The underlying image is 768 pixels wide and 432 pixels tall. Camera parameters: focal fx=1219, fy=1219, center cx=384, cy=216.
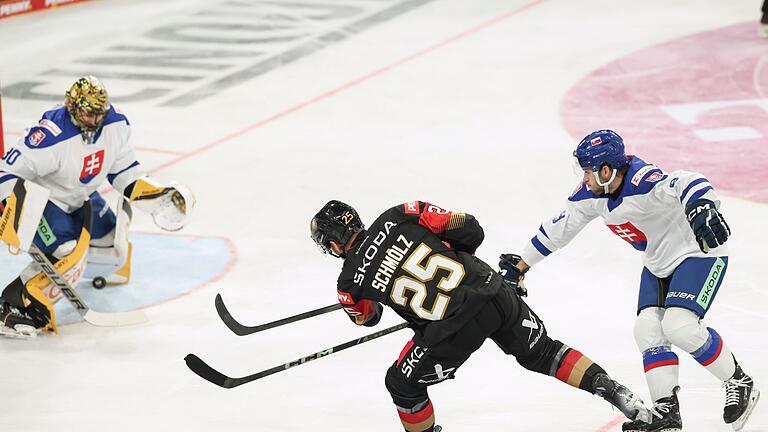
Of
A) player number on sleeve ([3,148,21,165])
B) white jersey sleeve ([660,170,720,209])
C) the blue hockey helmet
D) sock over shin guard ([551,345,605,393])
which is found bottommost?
sock over shin guard ([551,345,605,393])

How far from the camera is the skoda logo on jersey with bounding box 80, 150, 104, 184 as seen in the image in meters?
6.07

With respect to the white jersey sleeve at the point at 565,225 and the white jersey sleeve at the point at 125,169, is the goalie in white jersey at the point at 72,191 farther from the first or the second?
the white jersey sleeve at the point at 565,225

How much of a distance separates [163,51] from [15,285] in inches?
223

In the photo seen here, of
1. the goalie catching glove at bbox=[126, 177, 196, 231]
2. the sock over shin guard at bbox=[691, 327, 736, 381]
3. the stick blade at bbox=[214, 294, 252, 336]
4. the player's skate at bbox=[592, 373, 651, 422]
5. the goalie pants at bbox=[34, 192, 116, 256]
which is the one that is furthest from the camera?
the goalie catching glove at bbox=[126, 177, 196, 231]

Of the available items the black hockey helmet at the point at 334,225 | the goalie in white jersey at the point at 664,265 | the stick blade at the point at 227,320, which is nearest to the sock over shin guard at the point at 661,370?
the goalie in white jersey at the point at 664,265

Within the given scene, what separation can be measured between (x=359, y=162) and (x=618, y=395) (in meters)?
4.29

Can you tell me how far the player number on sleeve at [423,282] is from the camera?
4.30 meters

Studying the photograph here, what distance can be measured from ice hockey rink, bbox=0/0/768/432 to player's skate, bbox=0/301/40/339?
0.04 metres

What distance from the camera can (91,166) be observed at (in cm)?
609

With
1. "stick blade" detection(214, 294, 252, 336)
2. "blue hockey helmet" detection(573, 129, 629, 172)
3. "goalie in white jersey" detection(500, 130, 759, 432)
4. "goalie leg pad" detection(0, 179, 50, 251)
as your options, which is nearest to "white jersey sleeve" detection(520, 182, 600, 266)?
"goalie in white jersey" detection(500, 130, 759, 432)

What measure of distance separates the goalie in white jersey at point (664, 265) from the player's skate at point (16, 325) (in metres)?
2.80

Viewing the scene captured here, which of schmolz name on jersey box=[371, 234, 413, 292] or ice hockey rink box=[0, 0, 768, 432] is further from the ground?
schmolz name on jersey box=[371, 234, 413, 292]

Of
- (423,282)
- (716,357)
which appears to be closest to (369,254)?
(423,282)

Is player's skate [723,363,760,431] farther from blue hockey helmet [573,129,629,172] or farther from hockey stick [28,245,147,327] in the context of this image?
hockey stick [28,245,147,327]
